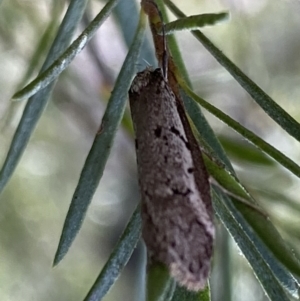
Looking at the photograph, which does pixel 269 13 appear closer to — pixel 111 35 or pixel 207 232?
pixel 111 35

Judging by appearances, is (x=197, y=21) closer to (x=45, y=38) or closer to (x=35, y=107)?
(x=35, y=107)

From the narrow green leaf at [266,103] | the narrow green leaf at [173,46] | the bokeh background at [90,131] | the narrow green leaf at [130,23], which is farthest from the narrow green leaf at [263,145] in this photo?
the bokeh background at [90,131]

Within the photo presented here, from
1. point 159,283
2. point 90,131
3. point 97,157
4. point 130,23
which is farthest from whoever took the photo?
point 90,131

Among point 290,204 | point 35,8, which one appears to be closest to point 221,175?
point 290,204

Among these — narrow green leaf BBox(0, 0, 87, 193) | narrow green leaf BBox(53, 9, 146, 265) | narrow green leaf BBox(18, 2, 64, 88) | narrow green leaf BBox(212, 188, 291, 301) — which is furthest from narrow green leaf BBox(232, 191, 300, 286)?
narrow green leaf BBox(18, 2, 64, 88)

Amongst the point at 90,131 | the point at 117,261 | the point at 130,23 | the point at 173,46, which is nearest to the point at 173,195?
the point at 117,261
